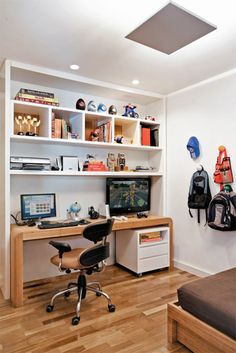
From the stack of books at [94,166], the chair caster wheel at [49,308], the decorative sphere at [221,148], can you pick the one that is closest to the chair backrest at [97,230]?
the chair caster wheel at [49,308]

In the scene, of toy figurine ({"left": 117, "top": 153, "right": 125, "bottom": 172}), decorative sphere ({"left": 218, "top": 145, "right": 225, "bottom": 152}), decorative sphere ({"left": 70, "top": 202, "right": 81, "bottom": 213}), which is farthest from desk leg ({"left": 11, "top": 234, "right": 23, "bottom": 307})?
decorative sphere ({"left": 218, "top": 145, "right": 225, "bottom": 152})

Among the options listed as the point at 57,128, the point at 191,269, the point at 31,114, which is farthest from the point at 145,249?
the point at 31,114

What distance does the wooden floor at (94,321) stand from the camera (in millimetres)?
2002

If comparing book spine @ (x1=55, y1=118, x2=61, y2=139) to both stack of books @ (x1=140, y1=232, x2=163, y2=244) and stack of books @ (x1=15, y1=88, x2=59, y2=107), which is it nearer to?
stack of books @ (x1=15, y1=88, x2=59, y2=107)

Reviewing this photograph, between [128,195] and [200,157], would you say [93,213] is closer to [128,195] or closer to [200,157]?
[128,195]

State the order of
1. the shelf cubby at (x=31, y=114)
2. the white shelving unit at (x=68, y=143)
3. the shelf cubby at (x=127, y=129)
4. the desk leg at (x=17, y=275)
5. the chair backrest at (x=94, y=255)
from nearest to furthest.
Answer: the chair backrest at (x=94, y=255) → the desk leg at (x=17, y=275) → the white shelving unit at (x=68, y=143) → the shelf cubby at (x=31, y=114) → the shelf cubby at (x=127, y=129)

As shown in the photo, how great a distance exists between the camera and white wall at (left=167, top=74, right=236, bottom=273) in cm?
306

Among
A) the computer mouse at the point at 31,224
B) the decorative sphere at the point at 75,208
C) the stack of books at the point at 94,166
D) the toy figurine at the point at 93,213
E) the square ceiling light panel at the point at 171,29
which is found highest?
the square ceiling light panel at the point at 171,29

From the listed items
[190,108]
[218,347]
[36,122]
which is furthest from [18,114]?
[218,347]

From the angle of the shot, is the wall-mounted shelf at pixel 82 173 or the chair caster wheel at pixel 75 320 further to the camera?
the wall-mounted shelf at pixel 82 173

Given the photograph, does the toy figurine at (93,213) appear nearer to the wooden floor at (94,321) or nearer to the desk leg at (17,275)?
the wooden floor at (94,321)

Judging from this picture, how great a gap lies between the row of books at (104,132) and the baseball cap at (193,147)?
1055 mm

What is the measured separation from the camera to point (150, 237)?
3576 mm

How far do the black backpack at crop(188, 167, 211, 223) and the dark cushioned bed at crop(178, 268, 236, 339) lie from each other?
3.76 ft
